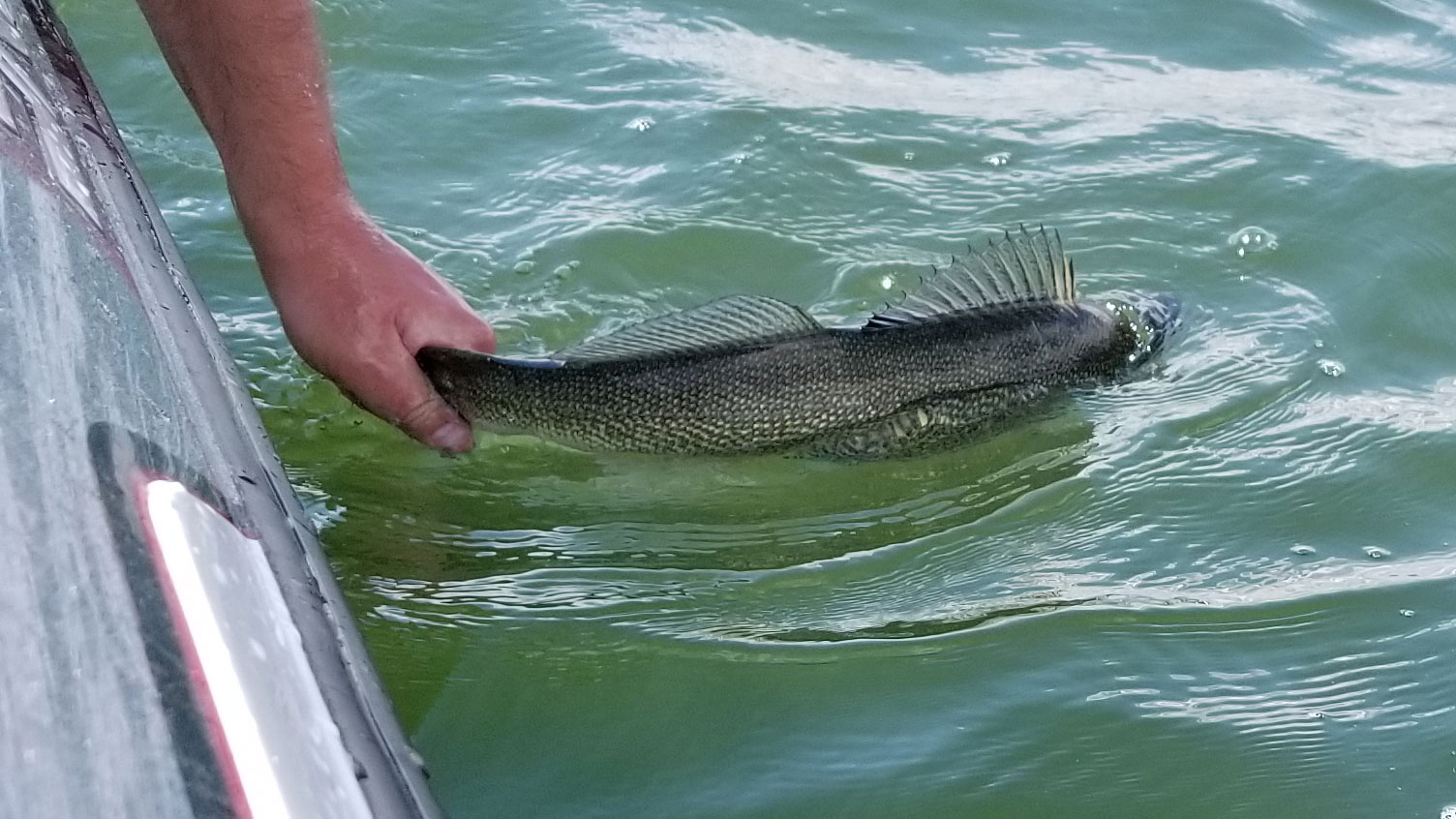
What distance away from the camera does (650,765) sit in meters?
2.78

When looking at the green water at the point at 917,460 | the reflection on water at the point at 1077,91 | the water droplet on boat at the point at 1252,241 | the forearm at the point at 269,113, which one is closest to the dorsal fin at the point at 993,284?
the green water at the point at 917,460

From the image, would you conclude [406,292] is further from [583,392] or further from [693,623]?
[693,623]

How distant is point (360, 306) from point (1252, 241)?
3055mm

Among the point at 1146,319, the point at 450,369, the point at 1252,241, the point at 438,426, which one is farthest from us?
the point at 1252,241

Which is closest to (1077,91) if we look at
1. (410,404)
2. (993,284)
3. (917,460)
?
(993,284)

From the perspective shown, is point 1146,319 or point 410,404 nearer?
point 410,404

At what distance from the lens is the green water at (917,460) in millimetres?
2863

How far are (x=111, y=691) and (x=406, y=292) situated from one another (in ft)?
5.97

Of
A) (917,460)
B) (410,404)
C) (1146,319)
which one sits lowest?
(917,460)

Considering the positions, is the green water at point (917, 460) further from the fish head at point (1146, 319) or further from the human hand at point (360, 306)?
the human hand at point (360, 306)

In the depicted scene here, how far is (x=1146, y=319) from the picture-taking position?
4.21 m

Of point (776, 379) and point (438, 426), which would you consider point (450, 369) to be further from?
point (776, 379)

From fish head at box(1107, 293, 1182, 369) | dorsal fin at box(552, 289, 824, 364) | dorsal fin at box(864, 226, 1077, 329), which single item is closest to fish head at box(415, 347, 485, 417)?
dorsal fin at box(552, 289, 824, 364)

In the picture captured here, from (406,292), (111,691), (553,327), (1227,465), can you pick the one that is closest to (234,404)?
(406,292)
